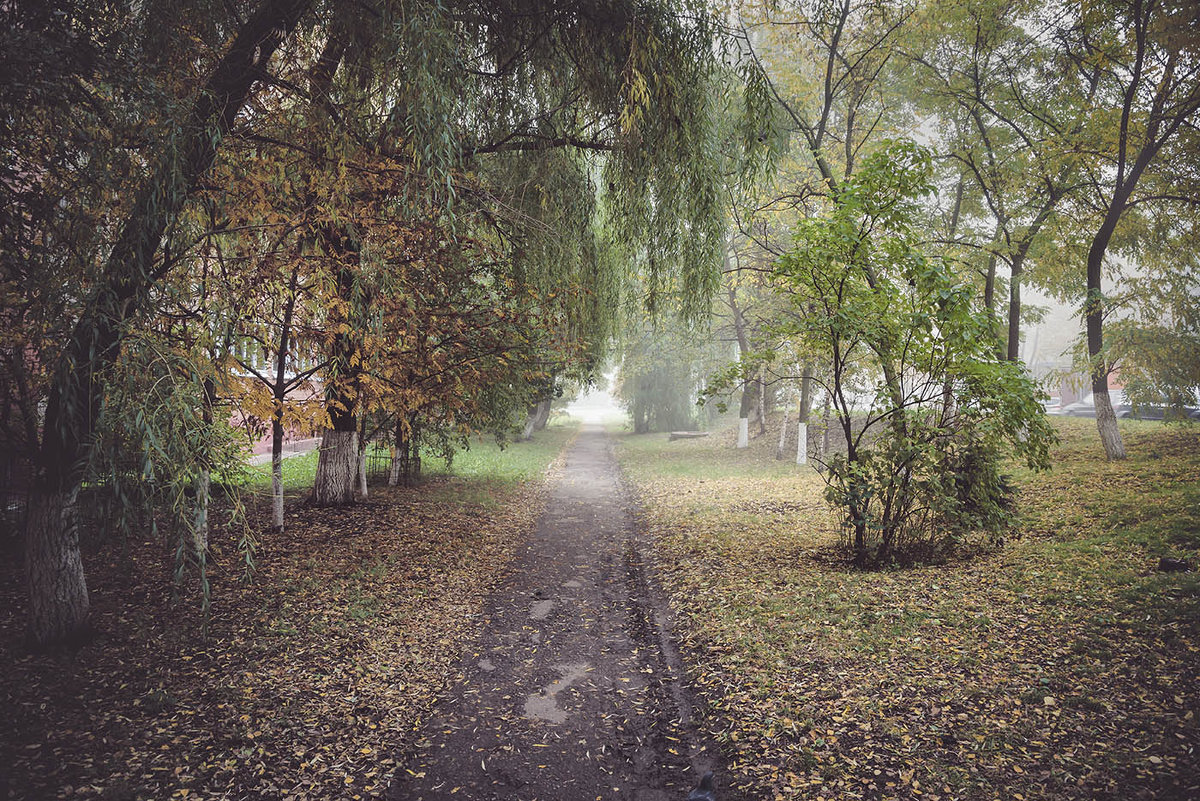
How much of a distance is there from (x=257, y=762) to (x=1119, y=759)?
488 centimetres

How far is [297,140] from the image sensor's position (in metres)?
5.67

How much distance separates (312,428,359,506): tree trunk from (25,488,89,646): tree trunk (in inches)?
187

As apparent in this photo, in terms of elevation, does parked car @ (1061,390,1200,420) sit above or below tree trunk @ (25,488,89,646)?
above

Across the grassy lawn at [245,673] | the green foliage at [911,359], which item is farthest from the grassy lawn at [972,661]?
the grassy lawn at [245,673]

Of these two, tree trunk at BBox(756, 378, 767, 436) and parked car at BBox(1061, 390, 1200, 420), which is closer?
parked car at BBox(1061, 390, 1200, 420)

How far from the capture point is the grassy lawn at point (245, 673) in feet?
10.7

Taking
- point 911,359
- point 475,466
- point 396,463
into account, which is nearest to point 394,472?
point 396,463

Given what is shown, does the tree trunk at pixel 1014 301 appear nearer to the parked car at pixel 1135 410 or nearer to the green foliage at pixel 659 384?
the parked car at pixel 1135 410

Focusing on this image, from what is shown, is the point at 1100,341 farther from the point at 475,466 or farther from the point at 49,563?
the point at 49,563

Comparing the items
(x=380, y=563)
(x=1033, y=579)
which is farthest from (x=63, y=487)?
(x=1033, y=579)

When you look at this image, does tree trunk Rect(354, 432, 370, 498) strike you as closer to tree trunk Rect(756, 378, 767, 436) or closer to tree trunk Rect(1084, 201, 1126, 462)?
tree trunk Rect(1084, 201, 1126, 462)

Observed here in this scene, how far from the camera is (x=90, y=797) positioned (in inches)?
118

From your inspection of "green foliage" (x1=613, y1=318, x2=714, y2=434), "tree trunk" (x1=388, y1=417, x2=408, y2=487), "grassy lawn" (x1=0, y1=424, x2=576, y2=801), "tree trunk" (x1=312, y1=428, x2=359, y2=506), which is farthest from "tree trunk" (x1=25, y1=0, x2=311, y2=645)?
"green foliage" (x1=613, y1=318, x2=714, y2=434)

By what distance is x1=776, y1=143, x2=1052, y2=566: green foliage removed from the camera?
5.56 meters
